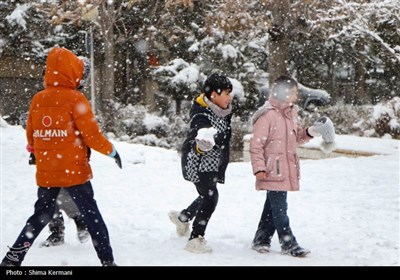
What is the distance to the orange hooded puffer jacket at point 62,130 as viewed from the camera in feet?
13.6

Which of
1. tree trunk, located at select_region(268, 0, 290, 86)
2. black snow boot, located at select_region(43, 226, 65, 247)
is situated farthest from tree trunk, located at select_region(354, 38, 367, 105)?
black snow boot, located at select_region(43, 226, 65, 247)

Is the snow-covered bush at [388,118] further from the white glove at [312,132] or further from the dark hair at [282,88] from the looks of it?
the dark hair at [282,88]

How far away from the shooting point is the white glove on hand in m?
4.60

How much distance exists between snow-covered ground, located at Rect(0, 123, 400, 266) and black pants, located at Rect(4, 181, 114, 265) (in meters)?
0.39

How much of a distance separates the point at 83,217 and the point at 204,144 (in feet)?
3.58

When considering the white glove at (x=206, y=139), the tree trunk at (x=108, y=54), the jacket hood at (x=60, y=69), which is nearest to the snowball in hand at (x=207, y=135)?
the white glove at (x=206, y=139)

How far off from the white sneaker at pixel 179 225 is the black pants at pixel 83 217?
4.31ft

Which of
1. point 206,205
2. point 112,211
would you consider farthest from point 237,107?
point 206,205

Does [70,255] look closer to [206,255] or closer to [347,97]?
[206,255]

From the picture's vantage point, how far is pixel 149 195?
792 centimetres

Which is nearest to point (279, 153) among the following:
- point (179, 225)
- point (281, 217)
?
point (281, 217)

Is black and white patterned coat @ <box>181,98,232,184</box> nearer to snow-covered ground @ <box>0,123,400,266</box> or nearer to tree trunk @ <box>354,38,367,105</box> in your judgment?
snow-covered ground @ <box>0,123,400,266</box>

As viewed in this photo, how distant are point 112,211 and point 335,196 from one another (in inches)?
121

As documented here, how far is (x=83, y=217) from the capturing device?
13.9 ft
